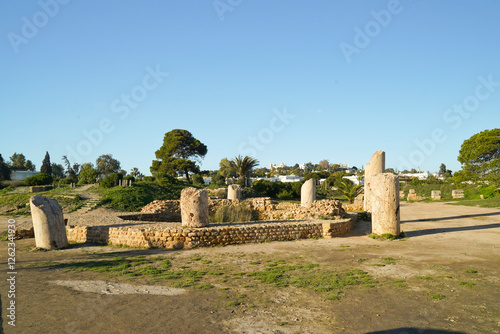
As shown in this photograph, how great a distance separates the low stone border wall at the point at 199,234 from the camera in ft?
35.4

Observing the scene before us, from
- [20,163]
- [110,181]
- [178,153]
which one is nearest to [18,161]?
[20,163]

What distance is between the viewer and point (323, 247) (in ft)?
35.4

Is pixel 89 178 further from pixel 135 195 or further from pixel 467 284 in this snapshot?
pixel 467 284

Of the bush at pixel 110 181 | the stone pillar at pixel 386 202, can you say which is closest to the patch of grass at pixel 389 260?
the stone pillar at pixel 386 202

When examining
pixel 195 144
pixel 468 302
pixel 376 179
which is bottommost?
pixel 468 302

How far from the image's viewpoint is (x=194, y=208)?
11.2m

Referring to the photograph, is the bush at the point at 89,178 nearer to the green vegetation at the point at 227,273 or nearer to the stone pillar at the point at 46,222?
the stone pillar at the point at 46,222

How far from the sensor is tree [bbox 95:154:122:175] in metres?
71.3

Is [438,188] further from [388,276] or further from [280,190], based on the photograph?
[388,276]

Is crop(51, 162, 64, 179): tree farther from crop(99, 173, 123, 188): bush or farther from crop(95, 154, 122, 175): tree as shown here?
crop(99, 173, 123, 188): bush

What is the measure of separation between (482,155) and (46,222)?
35.7 metres

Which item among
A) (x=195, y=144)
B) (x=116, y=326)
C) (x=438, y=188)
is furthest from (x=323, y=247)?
(x=195, y=144)

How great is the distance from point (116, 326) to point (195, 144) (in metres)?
47.3

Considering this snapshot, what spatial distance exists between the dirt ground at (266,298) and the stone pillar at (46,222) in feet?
2.56
